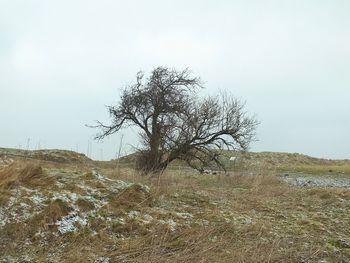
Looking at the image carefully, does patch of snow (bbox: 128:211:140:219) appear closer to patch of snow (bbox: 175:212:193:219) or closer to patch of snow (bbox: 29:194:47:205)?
patch of snow (bbox: 175:212:193:219)

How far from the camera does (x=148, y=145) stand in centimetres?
2086

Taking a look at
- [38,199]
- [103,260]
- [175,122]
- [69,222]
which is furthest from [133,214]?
[175,122]

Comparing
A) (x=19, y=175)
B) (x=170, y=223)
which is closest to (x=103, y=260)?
(x=170, y=223)

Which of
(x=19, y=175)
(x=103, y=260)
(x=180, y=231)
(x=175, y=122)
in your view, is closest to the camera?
(x=103, y=260)

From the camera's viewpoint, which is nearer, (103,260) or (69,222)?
(103,260)

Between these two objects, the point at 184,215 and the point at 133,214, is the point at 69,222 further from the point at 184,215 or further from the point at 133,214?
the point at 184,215

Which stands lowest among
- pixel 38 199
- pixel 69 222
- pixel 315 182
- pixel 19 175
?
pixel 69 222

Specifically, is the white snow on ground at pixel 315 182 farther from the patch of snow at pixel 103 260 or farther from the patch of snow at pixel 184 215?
the patch of snow at pixel 103 260

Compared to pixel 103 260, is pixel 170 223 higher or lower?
higher

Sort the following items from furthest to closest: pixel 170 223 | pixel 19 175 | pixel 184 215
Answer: pixel 19 175, pixel 184 215, pixel 170 223

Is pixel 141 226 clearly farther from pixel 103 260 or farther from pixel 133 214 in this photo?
pixel 103 260

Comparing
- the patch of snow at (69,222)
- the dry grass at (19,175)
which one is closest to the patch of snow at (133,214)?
the patch of snow at (69,222)

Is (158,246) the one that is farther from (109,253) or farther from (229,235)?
(229,235)

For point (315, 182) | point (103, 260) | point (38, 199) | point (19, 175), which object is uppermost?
point (315, 182)
